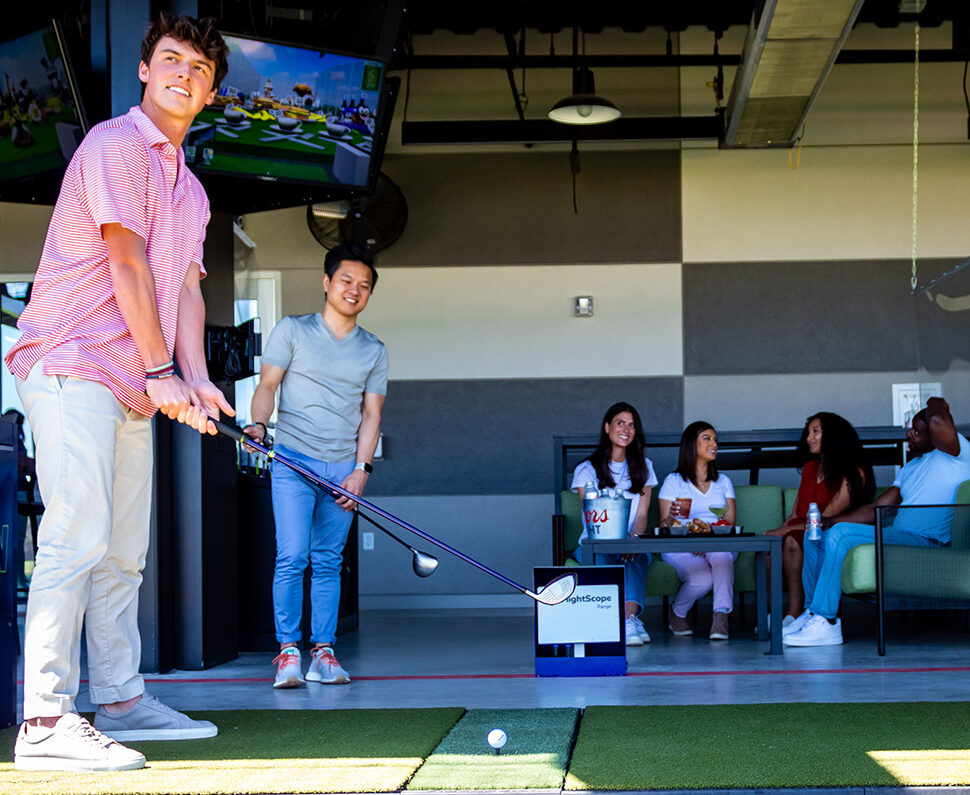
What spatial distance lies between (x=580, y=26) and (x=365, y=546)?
342cm

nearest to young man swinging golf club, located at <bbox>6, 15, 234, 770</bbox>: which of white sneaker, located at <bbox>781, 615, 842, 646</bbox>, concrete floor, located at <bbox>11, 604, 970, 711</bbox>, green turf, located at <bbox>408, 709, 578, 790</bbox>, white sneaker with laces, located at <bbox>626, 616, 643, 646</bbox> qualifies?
green turf, located at <bbox>408, 709, 578, 790</bbox>

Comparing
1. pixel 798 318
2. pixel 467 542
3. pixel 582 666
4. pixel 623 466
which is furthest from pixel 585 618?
pixel 798 318

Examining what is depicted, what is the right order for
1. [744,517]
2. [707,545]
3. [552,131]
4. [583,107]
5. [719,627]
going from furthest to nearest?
[552,131], [583,107], [744,517], [719,627], [707,545]

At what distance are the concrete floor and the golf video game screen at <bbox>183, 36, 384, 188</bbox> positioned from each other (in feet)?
6.35

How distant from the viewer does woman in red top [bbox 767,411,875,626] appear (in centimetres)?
559

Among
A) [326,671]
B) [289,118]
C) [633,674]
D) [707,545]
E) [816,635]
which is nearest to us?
[326,671]

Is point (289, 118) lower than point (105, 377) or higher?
higher

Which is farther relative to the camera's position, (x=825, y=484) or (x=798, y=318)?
(x=798, y=318)

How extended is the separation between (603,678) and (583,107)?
11.2 feet

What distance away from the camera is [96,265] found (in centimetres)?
267

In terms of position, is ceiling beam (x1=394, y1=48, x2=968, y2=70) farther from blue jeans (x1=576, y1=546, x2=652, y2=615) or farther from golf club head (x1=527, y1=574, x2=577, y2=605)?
golf club head (x1=527, y1=574, x2=577, y2=605)

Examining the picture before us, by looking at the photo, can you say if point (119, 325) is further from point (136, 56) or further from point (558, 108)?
point (558, 108)

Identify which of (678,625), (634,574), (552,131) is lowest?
(678,625)

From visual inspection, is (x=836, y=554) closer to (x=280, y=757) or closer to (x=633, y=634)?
(x=633, y=634)
